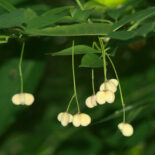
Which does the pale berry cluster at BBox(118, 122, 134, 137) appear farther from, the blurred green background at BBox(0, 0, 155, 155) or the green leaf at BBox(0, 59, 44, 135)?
the green leaf at BBox(0, 59, 44, 135)

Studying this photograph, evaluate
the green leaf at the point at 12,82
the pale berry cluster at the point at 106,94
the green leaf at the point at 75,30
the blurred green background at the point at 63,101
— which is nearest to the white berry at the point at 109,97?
the pale berry cluster at the point at 106,94

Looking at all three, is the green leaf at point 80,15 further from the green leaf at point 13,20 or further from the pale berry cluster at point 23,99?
the pale berry cluster at point 23,99

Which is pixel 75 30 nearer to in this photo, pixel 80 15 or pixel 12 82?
pixel 80 15

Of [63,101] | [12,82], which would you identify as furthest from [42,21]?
[63,101]

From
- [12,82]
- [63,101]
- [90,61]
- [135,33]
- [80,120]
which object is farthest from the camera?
[63,101]

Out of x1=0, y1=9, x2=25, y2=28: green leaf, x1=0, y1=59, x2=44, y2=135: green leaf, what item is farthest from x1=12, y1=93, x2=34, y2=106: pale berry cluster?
x1=0, y1=59, x2=44, y2=135: green leaf

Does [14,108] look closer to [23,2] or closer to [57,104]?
[23,2]
